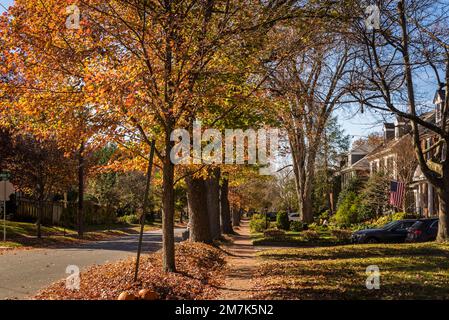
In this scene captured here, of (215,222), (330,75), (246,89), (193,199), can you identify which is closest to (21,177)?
(215,222)

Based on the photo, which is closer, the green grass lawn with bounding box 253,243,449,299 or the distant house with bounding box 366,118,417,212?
the green grass lawn with bounding box 253,243,449,299

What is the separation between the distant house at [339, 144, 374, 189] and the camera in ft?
186

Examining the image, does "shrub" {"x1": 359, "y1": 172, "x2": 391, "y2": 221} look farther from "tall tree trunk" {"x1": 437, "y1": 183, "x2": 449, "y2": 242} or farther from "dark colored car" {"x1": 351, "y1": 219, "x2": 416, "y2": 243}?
"tall tree trunk" {"x1": 437, "y1": 183, "x2": 449, "y2": 242}

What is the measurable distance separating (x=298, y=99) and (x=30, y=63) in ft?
27.1

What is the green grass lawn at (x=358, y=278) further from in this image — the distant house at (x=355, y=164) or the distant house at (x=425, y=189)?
the distant house at (x=355, y=164)

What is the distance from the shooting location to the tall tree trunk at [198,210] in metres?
19.5

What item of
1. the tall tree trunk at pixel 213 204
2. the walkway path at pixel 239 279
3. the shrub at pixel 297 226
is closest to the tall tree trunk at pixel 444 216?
the walkway path at pixel 239 279

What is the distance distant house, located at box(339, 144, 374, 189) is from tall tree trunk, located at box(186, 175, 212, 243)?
115 ft

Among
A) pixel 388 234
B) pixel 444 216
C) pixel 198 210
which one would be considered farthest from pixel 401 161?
pixel 198 210

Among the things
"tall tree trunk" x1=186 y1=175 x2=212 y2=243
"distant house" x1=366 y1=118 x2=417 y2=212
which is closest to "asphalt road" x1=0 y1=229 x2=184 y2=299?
"tall tree trunk" x1=186 y1=175 x2=212 y2=243

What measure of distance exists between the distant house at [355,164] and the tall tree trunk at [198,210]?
35.1m

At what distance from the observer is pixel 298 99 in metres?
16.1

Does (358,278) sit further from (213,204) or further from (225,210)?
(225,210)

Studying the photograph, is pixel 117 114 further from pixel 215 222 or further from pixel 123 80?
pixel 215 222
